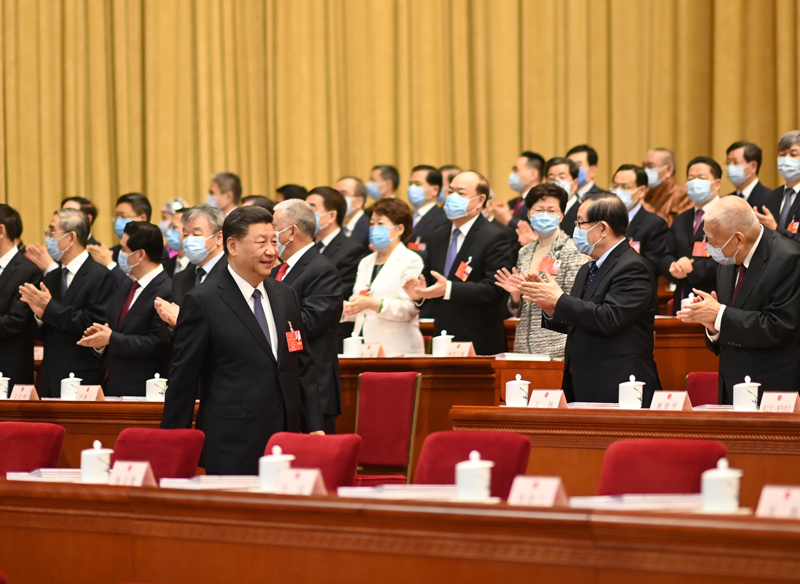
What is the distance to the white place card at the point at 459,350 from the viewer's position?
560 cm

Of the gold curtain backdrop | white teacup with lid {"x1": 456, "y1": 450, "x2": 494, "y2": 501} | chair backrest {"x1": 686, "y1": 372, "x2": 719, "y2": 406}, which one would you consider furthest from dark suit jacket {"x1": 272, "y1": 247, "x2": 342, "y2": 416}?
the gold curtain backdrop

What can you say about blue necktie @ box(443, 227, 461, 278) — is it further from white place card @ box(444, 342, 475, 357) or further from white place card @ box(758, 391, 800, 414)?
white place card @ box(758, 391, 800, 414)

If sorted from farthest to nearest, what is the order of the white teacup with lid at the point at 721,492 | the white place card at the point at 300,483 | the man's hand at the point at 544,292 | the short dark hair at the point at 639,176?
the short dark hair at the point at 639,176 → the man's hand at the point at 544,292 → the white place card at the point at 300,483 → the white teacup with lid at the point at 721,492

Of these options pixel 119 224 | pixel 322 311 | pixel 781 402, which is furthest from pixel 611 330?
pixel 119 224

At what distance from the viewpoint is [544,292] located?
446cm

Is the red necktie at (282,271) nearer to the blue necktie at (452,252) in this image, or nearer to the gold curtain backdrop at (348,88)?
the blue necktie at (452,252)

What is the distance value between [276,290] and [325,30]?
24.2 feet

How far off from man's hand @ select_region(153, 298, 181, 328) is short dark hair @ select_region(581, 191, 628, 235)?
6.46ft

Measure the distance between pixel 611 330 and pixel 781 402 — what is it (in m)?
0.79

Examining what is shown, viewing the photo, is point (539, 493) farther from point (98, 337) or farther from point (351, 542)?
point (98, 337)

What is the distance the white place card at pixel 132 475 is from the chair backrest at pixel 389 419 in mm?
1950

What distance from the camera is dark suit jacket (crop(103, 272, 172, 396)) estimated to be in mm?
5305

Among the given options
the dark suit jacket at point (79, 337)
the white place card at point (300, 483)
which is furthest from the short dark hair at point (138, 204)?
the white place card at point (300, 483)

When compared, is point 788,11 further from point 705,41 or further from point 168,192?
point 168,192
